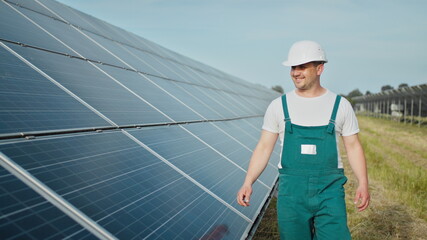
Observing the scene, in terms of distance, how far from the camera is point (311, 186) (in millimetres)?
3467

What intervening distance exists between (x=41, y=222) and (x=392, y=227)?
606 centimetres

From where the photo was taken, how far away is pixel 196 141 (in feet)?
17.7

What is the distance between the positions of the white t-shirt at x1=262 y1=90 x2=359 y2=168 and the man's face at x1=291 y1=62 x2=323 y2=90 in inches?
5.9

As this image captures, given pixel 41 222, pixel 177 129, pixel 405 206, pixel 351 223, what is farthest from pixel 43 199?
pixel 405 206

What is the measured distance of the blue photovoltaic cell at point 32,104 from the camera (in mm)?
3084

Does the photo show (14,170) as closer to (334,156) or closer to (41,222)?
(41,222)

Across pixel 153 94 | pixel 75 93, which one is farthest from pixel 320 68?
pixel 153 94

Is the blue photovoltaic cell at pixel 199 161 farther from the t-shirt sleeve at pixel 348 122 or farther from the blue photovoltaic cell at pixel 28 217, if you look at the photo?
the blue photovoltaic cell at pixel 28 217

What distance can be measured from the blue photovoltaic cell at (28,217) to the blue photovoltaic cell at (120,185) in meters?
0.18

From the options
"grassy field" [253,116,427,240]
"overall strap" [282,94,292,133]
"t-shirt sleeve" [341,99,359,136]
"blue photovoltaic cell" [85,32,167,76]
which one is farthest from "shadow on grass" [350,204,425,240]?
"blue photovoltaic cell" [85,32,167,76]

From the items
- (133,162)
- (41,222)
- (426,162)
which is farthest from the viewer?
(426,162)

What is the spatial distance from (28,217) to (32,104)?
173 cm

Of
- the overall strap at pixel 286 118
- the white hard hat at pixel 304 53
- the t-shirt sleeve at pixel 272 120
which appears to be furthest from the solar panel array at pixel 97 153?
the white hard hat at pixel 304 53

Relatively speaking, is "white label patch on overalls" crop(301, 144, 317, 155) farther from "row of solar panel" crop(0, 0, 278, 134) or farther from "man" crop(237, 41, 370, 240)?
"row of solar panel" crop(0, 0, 278, 134)
